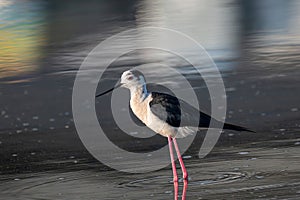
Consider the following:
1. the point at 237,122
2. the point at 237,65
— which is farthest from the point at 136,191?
the point at 237,65

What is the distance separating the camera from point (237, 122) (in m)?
9.70

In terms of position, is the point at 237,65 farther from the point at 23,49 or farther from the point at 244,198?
the point at 244,198

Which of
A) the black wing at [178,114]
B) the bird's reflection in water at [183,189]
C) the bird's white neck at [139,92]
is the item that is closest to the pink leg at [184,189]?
the bird's reflection in water at [183,189]

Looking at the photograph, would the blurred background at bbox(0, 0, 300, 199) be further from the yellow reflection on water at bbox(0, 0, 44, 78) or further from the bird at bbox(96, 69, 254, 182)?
the bird at bbox(96, 69, 254, 182)

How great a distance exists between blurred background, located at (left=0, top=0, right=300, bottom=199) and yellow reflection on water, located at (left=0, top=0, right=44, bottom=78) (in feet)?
0.05

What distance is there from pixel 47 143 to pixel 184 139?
1.27 m

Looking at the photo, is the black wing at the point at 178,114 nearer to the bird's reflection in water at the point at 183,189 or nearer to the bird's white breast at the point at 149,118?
the bird's white breast at the point at 149,118

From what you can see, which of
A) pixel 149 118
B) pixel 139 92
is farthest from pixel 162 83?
pixel 149 118

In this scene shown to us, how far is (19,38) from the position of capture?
14.6 m

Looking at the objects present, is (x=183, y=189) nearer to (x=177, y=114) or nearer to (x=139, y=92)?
(x=177, y=114)

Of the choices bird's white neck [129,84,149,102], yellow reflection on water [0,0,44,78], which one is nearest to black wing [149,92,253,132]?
bird's white neck [129,84,149,102]

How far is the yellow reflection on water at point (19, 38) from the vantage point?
1265cm

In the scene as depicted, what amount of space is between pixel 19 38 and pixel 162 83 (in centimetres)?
392

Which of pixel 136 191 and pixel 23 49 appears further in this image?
pixel 23 49
